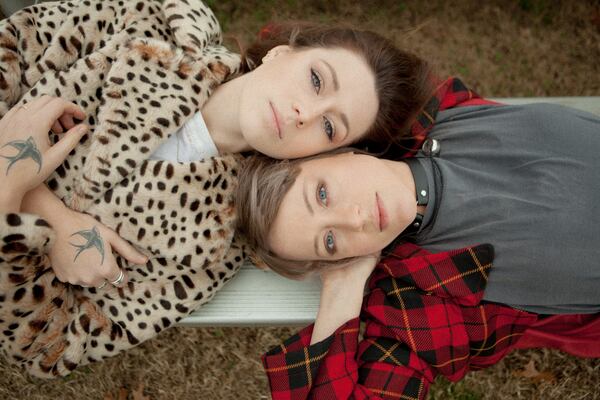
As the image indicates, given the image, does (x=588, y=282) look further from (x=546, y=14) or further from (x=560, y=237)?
(x=546, y=14)

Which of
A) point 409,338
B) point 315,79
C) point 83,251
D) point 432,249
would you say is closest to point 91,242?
point 83,251

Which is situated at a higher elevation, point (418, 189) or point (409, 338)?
point (418, 189)

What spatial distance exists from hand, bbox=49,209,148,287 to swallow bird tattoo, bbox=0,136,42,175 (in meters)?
0.28

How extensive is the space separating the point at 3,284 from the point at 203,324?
0.98 metres

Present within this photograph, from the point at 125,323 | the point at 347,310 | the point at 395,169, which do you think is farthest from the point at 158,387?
the point at 395,169

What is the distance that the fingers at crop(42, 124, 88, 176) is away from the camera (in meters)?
2.35

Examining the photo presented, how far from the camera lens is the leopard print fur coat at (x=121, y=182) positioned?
8.02 ft

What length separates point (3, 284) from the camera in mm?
2191

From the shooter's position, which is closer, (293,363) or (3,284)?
(3,284)

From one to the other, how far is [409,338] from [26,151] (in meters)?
1.94

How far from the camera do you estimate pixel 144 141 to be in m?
2.50

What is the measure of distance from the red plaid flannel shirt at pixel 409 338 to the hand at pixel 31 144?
1.34m

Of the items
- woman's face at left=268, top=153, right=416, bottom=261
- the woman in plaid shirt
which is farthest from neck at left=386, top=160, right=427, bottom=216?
woman's face at left=268, top=153, right=416, bottom=261

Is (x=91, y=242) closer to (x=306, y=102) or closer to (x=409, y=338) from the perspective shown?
(x=306, y=102)
